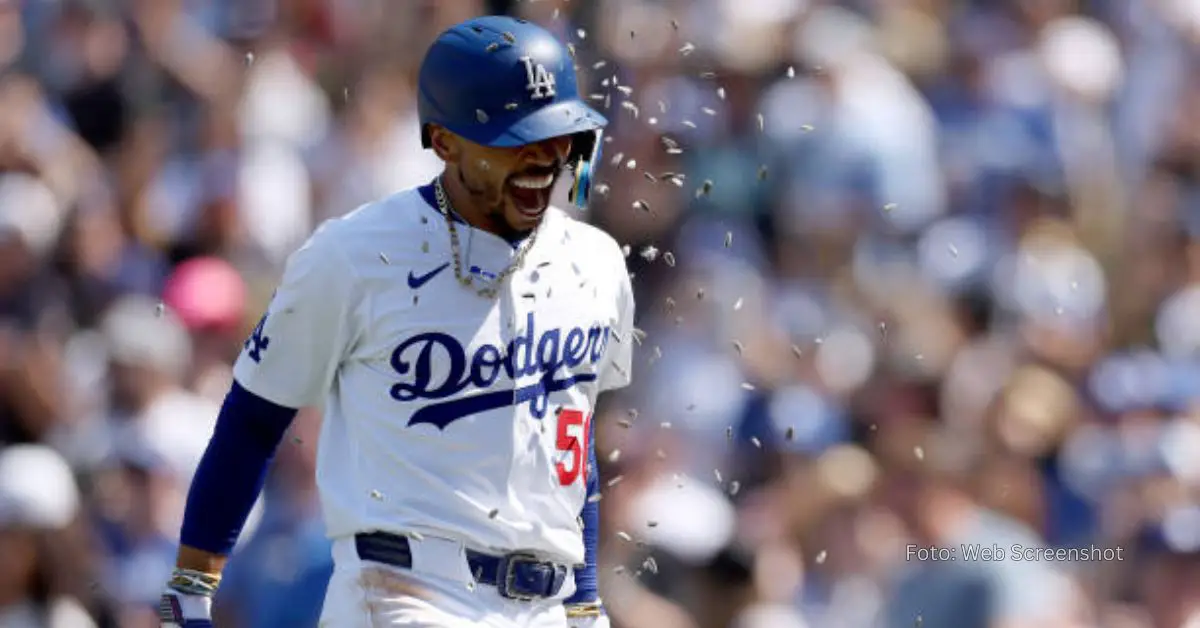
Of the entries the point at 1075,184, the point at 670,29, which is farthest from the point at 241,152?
the point at 1075,184

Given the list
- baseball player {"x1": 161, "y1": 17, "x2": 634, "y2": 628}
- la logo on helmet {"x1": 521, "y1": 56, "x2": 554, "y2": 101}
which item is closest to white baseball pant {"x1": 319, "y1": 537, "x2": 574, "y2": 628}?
→ baseball player {"x1": 161, "y1": 17, "x2": 634, "y2": 628}

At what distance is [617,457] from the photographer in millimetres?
9555

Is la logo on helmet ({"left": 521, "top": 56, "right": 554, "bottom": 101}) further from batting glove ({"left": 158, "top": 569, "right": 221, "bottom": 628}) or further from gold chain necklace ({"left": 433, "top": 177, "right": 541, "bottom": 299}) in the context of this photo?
batting glove ({"left": 158, "top": 569, "right": 221, "bottom": 628})

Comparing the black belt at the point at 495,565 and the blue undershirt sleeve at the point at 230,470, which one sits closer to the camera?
the black belt at the point at 495,565

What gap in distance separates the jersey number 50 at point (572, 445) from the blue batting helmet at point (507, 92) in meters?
0.54

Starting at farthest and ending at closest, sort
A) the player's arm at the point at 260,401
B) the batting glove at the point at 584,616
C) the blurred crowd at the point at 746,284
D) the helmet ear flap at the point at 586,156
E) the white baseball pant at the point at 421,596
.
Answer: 1. the blurred crowd at the point at 746,284
2. the batting glove at the point at 584,616
3. the helmet ear flap at the point at 586,156
4. the player's arm at the point at 260,401
5. the white baseball pant at the point at 421,596

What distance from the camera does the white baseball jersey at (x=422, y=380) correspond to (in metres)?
6.22

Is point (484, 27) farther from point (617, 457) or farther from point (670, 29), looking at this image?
point (670, 29)

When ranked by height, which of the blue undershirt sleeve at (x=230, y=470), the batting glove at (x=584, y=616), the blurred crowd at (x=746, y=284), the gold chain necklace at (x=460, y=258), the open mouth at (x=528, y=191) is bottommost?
the blurred crowd at (x=746, y=284)

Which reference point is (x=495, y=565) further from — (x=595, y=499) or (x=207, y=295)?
(x=207, y=295)

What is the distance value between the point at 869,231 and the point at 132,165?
127 inches

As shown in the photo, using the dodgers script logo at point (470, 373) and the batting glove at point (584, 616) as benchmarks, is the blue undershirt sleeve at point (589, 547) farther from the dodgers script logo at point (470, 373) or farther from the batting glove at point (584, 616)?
the dodgers script logo at point (470, 373)

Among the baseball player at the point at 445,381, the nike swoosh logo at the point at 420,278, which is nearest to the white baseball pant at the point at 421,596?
the baseball player at the point at 445,381

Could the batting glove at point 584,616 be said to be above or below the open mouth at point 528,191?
below
